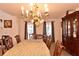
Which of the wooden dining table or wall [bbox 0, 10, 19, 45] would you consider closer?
the wooden dining table

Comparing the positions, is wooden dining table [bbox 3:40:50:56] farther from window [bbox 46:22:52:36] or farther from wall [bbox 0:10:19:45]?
window [bbox 46:22:52:36]

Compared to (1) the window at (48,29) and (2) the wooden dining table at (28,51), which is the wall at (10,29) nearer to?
(1) the window at (48,29)

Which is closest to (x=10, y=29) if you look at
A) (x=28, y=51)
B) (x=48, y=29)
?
(x=48, y=29)

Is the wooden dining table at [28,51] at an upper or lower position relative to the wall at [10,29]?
lower

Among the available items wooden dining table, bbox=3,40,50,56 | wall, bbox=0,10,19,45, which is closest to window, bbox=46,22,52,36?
wall, bbox=0,10,19,45

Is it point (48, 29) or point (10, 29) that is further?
point (48, 29)

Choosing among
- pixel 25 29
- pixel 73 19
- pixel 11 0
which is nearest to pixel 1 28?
pixel 25 29

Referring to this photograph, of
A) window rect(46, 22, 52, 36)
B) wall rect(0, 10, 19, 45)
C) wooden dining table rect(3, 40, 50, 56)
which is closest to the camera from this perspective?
wooden dining table rect(3, 40, 50, 56)

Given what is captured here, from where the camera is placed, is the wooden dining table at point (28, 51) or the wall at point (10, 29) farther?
the wall at point (10, 29)

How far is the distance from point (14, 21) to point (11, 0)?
8.68 metres

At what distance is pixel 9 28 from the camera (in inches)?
395

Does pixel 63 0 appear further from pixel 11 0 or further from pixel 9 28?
pixel 9 28

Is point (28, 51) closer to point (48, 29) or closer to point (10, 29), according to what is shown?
point (10, 29)

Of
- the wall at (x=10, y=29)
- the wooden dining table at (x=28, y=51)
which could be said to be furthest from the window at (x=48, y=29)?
the wooden dining table at (x=28, y=51)
